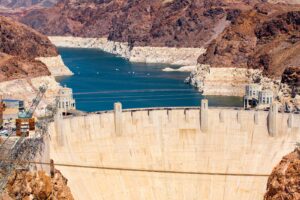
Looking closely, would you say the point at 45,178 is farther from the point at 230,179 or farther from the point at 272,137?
the point at 272,137

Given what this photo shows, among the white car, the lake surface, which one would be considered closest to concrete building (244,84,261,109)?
the lake surface

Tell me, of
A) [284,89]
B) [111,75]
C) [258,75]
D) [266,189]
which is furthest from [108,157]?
[111,75]

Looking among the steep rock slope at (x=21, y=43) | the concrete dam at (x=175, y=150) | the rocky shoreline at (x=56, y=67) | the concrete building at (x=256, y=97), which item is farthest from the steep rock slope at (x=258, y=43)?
the concrete dam at (x=175, y=150)

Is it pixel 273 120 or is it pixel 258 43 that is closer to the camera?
pixel 273 120

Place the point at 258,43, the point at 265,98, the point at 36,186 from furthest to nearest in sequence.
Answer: the point at 258,43, the point at 265,98, the point at 36,186

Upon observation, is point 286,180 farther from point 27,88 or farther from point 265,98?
point 27,88

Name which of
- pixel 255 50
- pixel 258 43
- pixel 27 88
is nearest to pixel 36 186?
pixel 27 88

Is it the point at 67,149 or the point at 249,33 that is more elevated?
the point at 249,33
